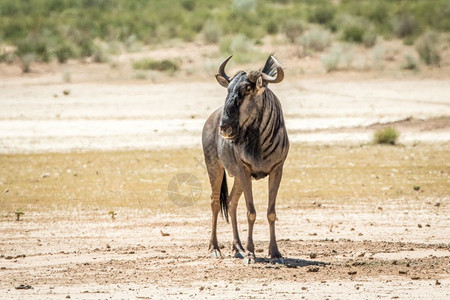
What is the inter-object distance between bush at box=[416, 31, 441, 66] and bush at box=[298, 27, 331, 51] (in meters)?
3.30

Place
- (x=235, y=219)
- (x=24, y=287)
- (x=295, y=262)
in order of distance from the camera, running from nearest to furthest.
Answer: (x=24, y=287), (x=295, y=262), (x=235, y=219)

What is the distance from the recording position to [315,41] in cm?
3606

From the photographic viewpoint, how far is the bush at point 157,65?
32.5 metres

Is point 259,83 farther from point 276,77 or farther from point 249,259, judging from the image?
point 249,259

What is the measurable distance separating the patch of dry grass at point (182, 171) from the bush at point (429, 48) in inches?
435

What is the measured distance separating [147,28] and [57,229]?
30.5 meters

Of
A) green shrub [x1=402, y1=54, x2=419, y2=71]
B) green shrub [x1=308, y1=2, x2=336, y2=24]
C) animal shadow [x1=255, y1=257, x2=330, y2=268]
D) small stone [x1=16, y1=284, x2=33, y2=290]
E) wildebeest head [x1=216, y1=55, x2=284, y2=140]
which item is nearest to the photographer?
small stone [x1=16, y1=284, x2=33, y2=290]

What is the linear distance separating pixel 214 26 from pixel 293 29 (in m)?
3.51

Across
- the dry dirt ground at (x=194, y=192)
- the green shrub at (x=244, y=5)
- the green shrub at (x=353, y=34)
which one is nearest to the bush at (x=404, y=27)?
the green shrub at (x=353, y=34)

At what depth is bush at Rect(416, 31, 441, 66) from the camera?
105ft

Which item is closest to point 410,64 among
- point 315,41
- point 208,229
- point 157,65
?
point 315,41

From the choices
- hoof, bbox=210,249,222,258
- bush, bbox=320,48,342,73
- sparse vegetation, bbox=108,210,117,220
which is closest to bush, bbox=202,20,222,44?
bush, bbox=320,48,342,73

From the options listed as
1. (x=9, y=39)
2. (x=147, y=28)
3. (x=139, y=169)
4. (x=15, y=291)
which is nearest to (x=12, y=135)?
(x=139, y=169)

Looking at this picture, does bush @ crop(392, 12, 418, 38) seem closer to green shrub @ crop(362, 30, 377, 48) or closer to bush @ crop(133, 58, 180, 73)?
green shrub @ crop(362, 30, 377, 48)
